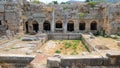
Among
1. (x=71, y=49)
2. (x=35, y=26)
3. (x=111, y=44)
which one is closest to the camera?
(x=71, y=49)

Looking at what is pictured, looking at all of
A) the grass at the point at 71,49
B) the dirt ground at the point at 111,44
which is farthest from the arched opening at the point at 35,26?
the dirt ground at the point at 111,44

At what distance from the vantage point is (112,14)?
21.4 metres

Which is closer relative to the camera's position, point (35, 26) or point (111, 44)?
point (111, 44)

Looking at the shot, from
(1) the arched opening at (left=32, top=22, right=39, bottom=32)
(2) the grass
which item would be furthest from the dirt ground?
(1) the arched opening at (left=32, top=22, right=39, bottom=32)

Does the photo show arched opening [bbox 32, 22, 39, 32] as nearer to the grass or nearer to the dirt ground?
the grass

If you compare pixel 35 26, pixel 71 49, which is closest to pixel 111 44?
pixel 71 49

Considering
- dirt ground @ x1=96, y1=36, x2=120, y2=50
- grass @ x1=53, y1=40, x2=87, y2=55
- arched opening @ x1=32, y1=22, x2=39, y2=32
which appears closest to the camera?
grass @ x1=53, y1=40, x2=87, y2=55

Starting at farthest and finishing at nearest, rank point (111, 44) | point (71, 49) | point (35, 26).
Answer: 1. point (35, 26)
2. point (111, 44)
3. point (71, 49)

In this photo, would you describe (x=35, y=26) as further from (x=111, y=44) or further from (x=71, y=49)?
→ (x=111, y=44)

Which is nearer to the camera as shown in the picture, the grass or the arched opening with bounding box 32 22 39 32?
the grass

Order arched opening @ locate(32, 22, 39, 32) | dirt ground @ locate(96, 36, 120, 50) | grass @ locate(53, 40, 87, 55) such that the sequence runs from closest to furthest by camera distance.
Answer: grass @ locate(53, 40, 87, 55) < dirt ground @ locate(96, 36, 120, 50) < arched opening @ locate(32, 22, 39, 32)

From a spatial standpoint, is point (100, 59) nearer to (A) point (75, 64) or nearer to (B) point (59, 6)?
(A) point (75, 64)

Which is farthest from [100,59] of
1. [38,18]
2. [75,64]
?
[38,18]

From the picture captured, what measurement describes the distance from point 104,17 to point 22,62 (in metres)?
18.6
